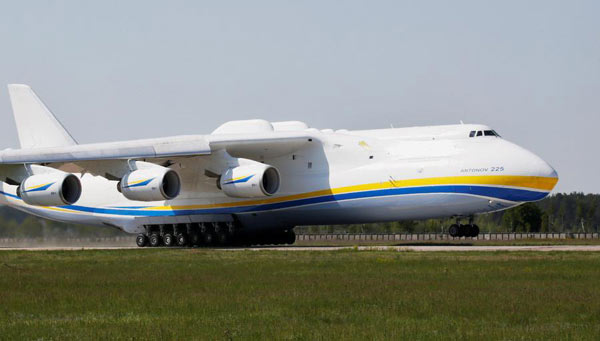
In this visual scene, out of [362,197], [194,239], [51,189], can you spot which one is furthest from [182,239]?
[362,197]

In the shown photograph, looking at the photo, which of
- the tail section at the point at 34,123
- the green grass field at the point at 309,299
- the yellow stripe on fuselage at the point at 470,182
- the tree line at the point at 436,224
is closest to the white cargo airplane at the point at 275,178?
the yellow stripe on fuselage at the point at 470,182

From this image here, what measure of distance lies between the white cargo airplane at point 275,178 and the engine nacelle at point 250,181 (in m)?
0.04

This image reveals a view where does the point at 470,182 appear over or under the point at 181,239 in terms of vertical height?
over

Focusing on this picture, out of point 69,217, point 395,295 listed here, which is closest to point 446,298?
point 395,295

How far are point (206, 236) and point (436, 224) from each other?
20986 millimetres

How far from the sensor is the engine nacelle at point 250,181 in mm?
31078

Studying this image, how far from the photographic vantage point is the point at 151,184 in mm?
31172

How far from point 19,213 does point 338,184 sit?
16489 mm

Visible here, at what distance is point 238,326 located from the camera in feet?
37.1

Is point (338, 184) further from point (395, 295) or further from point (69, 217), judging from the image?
point (395, 295)

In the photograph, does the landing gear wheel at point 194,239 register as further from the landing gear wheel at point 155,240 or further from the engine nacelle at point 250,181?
the engine nacelle at point 250,181

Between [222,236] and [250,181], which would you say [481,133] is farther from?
[222,236]

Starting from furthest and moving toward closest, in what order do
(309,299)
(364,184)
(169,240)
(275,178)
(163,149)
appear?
(169,240)
(163,149)
(275,178)
(364,184)
(309,299)

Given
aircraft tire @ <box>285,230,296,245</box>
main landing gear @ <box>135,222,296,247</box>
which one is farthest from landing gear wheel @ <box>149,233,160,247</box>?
aircraft tire @ <box>285,230,296,245</box>
